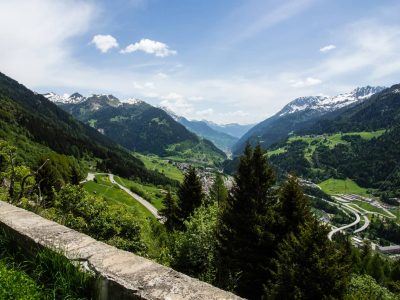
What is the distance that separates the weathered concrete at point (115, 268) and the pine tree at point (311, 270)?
72.6 feet

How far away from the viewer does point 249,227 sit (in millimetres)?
35250

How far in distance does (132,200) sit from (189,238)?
423 feet

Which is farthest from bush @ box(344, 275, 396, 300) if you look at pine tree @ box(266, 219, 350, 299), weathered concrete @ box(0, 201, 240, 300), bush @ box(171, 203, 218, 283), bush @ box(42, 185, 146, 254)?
bush @ box(42, 185, 146, 254)

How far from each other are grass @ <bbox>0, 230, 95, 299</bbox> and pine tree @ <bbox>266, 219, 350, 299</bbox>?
22478mm

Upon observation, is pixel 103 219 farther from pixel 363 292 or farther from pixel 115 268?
pixel 115 268

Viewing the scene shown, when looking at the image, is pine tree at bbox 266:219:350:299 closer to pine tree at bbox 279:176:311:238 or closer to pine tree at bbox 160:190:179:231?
pine tree at bbox 279:176:311:238

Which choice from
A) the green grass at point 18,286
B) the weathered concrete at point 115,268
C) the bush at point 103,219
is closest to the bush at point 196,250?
the bush at point 103,219

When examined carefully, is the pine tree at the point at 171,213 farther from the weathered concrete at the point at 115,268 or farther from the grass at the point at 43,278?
the grass at the point at 43,278

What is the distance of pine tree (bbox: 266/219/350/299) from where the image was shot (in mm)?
27406

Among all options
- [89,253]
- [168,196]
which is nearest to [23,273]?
[89,253]

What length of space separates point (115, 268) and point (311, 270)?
79.9ft

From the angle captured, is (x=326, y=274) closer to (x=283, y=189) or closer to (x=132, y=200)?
(x=283, y=189)

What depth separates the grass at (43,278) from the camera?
634 cm

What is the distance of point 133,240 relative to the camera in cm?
5544
